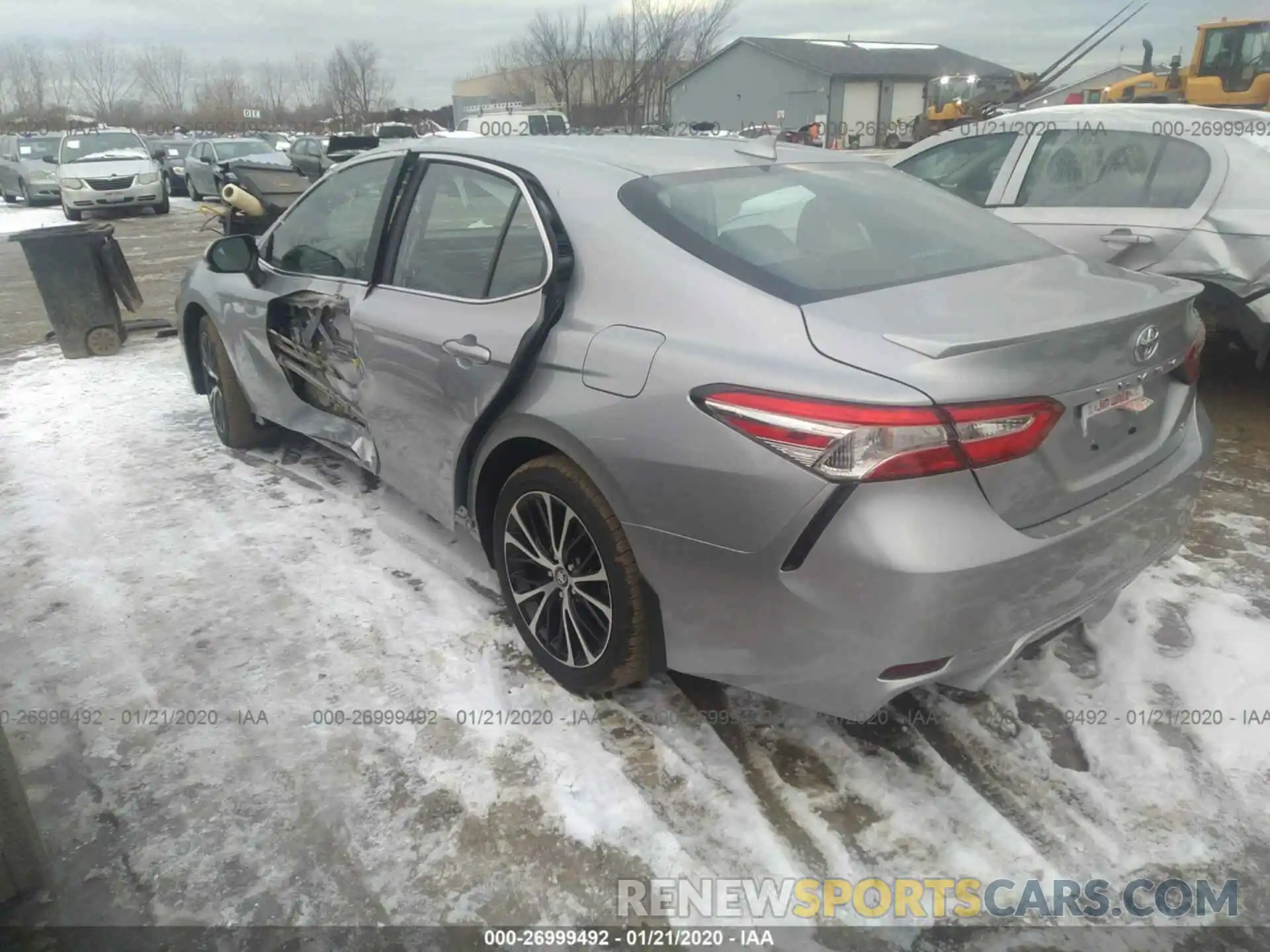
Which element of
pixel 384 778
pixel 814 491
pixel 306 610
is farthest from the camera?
pixel 306 610

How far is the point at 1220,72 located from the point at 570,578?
63.6 feet

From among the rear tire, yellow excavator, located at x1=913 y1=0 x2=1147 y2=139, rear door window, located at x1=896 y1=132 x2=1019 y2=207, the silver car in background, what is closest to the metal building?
yellow excavator, located at x1=913 y1=0 x2=1147 y2=139

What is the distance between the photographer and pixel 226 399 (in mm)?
4820

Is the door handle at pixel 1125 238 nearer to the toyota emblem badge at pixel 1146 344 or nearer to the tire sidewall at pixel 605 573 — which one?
the toyota emblem badge at pixel 1146 344

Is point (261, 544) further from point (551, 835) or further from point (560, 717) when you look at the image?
point (551, 835)

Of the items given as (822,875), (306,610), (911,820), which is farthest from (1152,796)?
(306,610)

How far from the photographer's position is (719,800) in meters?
2.39

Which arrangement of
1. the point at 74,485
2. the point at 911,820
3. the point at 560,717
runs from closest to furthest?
the point at 911,820
the point at 560,717
the point at 74,485

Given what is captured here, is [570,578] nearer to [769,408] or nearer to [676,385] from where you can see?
[676,385]

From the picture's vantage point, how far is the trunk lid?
1.94 m

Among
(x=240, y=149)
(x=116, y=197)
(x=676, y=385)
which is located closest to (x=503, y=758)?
(x=676, y=385)

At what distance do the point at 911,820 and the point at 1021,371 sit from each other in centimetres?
122

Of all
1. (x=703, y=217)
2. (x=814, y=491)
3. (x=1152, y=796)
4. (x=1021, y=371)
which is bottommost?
(x=1152, y=796)

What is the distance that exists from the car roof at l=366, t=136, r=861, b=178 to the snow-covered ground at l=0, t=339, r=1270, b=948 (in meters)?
1.65
